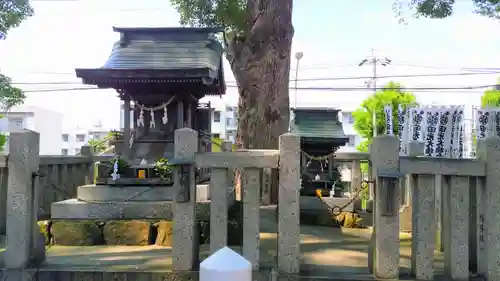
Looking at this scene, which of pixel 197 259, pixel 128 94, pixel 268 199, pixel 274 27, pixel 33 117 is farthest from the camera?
pixel 33 117

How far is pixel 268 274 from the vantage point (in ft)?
17.5

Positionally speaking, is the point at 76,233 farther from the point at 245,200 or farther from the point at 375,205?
the point at 375,205

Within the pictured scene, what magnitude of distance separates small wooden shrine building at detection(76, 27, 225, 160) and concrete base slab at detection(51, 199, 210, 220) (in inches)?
55.8

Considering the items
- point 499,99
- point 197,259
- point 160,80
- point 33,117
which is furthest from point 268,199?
point 33,117

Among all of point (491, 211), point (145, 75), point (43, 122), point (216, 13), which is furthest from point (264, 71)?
point (43, 122)

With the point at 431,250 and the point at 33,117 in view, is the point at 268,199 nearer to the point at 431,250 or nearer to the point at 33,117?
the point at 431,250

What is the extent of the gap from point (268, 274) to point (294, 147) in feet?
5.04

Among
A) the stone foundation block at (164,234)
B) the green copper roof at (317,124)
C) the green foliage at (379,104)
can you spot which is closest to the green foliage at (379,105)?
the green foliage at (379,104)

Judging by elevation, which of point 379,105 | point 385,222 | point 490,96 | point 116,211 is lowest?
point 116,211

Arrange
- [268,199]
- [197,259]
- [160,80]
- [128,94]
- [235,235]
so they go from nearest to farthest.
→ [197,259]
[235,235]
[160,80]
[128,94]
[268,199]

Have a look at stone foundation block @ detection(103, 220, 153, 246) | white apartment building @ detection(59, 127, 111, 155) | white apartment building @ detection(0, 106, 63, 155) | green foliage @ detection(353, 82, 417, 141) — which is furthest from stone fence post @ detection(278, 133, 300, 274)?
white apartment building @ detection(59, 127, 111, 155)

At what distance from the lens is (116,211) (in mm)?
7418

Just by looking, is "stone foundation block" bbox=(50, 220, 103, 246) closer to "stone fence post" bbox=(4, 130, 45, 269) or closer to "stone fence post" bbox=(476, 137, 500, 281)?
"stone fence post" bbox=(4, 130, 45, 269)

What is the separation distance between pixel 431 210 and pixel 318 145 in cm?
673
